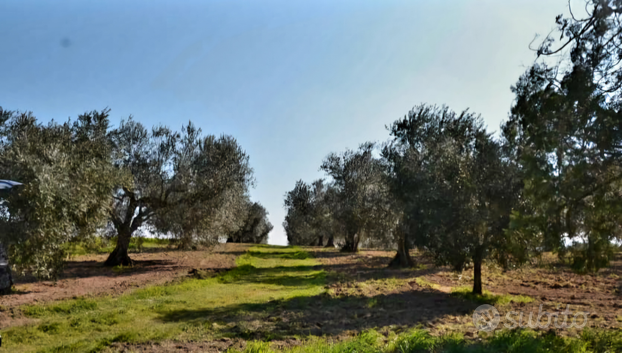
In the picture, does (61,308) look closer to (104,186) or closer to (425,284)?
(104,186)

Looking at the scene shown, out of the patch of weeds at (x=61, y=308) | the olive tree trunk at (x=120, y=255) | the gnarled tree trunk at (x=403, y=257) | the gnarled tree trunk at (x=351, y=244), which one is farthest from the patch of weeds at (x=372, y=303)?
the gnarled tree trunk at (x=351, y=244)

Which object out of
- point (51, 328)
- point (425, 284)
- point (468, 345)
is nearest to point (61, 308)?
point (51, 328)

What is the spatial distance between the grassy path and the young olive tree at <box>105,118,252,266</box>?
6493mm

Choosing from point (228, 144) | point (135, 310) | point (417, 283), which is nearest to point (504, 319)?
point (417, 283)

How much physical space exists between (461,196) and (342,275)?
1241 centimetres

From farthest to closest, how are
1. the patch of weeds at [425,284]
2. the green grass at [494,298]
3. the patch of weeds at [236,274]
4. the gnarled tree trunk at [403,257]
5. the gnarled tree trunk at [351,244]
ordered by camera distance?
1. the gnarled tree trunk at [351,244]
2. the gnarled tree trunk at [403,257]
3. the patch of weeds at [236,274]
4. the patch of weeds at [425,284]
5. the green grass at [494,298]

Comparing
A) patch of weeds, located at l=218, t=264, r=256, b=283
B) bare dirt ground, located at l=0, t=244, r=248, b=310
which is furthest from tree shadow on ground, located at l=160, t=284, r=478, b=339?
patch of weeds, located at l=218, t=264, r=256, b=283

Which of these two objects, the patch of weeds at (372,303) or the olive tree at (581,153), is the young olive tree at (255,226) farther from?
the olive tree at (581,153)

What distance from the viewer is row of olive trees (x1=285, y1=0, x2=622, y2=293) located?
10.1 meters

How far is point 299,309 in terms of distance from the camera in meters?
14.9

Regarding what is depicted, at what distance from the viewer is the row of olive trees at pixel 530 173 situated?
10.1 m

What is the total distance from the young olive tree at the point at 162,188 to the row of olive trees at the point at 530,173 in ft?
40.3

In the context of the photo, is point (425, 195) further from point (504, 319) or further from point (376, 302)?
point (504, 319)

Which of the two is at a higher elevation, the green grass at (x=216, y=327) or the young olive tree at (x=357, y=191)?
the young olive tree at (x=357, y=191)
